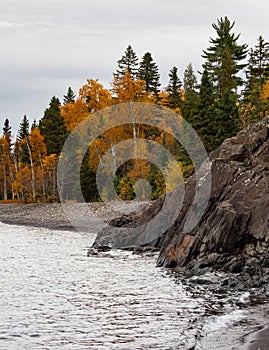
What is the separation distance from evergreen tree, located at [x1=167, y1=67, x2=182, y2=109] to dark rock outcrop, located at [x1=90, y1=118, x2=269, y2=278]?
42311 millimetres

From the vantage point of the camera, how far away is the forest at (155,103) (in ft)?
158

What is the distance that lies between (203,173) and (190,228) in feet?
11.3

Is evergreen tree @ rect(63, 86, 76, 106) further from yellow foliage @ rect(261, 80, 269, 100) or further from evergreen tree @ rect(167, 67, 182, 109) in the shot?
yellow foliage @ rect(261, 80, 269, 100)

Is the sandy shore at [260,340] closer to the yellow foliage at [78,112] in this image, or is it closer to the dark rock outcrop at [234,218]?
the dark rock outcrop at [234,218]

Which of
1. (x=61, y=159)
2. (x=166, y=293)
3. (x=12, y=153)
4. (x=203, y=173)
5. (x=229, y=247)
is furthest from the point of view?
(x=12, y=153)

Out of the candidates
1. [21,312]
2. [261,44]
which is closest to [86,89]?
[261,44]

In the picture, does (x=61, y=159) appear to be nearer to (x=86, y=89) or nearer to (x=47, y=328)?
(x=86, y=89)

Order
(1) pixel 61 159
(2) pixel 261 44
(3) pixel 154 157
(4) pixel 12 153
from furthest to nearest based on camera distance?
(4) pixel 12 153, (1) pixel 61 159, (2) pixel 261 44, (3) pixel 154 157

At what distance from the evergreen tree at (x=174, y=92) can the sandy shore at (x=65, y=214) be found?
67.1 ft

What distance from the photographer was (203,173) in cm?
2480

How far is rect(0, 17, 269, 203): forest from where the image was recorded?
48188mm

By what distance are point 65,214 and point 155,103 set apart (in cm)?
1764

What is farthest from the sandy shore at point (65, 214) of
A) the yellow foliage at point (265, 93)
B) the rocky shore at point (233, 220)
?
the rocky shore at point (233, 220)

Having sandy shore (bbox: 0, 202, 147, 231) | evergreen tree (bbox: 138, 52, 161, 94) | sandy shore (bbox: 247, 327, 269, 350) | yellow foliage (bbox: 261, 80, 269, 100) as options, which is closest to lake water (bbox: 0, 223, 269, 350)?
sandy shore (bbox: 247, 327, 269, 350)
